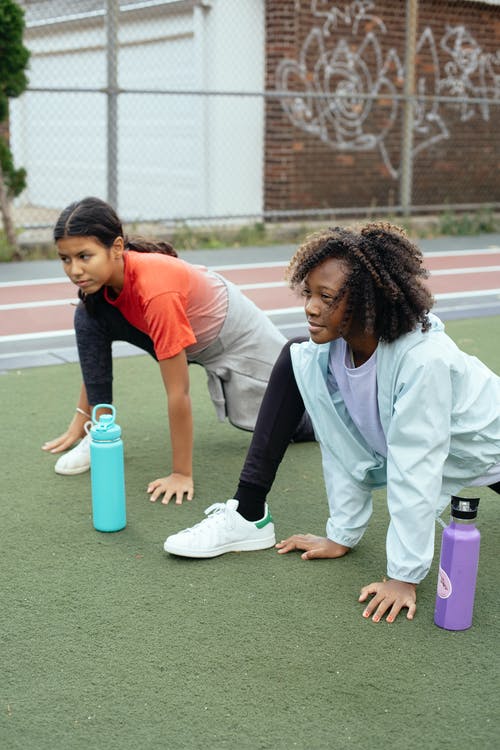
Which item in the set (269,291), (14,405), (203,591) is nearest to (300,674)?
(203,591)

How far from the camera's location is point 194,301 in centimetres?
364

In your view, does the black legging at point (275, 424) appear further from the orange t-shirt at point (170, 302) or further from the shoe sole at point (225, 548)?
the orange t-shirt at point (170, 302)

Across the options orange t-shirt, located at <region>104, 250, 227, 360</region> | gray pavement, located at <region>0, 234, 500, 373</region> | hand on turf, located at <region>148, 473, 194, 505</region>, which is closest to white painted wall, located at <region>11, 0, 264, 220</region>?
gray pavement, located at <region>0, 234, 500, 373</region>

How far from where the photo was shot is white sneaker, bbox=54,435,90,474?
361cm

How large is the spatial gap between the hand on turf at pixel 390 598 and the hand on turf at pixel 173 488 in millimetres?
941

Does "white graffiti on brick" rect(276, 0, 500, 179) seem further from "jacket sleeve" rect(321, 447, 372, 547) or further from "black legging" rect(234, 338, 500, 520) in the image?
"jacket sleeve" rect(321, 447, 372, 547)

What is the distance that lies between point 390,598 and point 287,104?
365 inches

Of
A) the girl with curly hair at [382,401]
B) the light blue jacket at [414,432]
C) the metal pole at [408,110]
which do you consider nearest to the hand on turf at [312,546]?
the girl with curly hair at [382,401]

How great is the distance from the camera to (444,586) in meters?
2.44

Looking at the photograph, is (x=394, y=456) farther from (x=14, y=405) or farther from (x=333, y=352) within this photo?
(x=14, y=405)

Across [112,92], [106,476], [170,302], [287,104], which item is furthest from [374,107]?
[106,476]

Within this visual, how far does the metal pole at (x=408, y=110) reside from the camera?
37.9ft

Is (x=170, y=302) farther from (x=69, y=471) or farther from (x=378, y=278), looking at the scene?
(x=378, y=278)

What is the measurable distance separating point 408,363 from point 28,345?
380 cm
